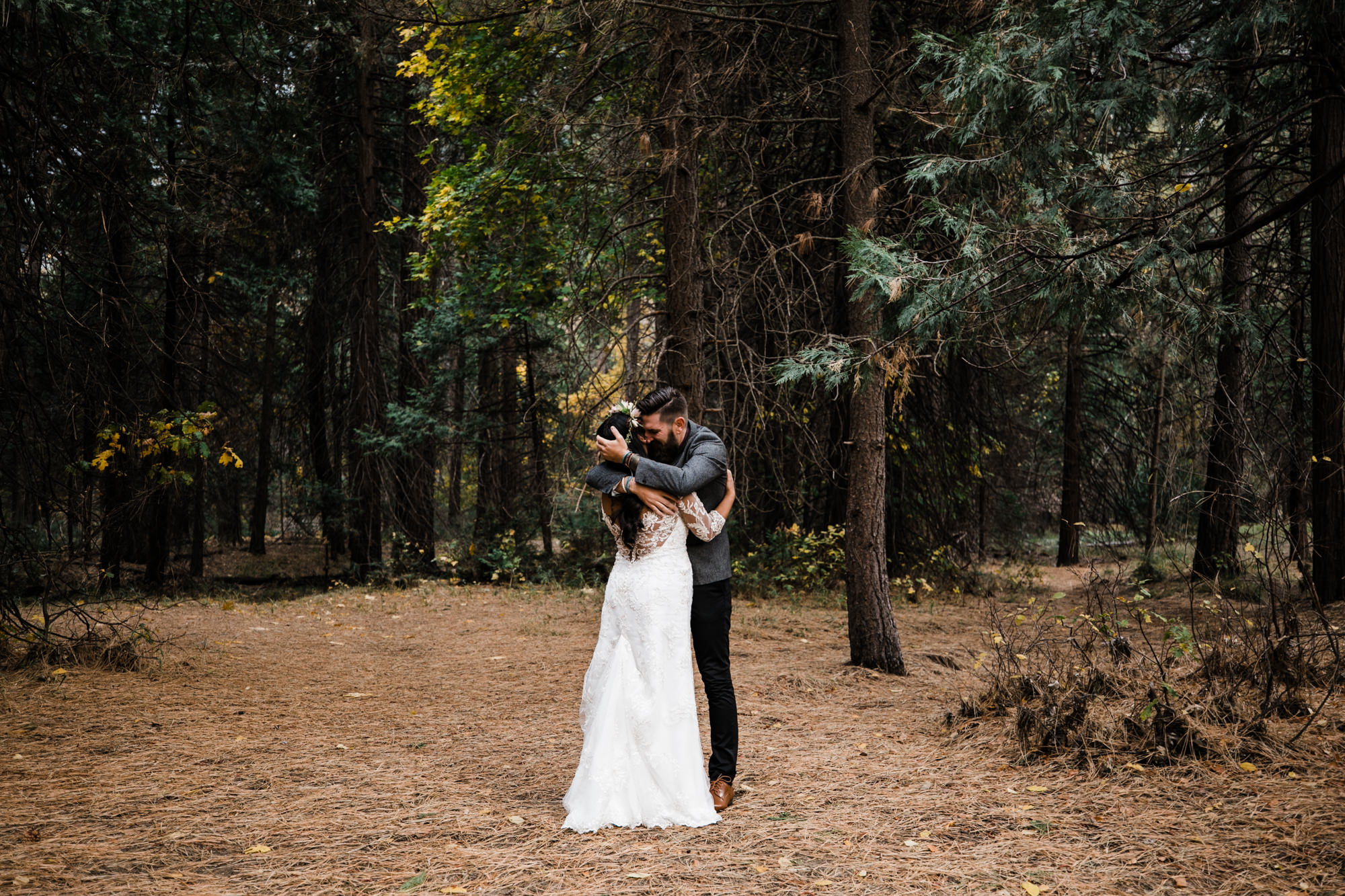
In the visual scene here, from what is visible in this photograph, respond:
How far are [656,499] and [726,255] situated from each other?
16.9ft

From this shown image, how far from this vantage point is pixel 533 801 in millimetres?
4555

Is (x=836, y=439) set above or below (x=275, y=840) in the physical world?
above

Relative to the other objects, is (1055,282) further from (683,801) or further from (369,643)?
(369,643)

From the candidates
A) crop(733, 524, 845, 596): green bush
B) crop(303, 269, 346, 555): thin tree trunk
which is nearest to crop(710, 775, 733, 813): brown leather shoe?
crop(733, 524, 845, 596): green bush

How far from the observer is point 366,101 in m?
15.3

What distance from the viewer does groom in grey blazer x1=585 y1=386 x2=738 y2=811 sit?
14.2ft

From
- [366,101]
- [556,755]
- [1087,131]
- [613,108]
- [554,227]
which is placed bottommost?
[556,755]

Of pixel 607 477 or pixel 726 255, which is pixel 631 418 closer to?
pixel 607 477

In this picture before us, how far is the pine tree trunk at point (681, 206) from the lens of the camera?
7.17 m

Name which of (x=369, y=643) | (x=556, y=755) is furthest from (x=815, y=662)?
(x=369, y=643)

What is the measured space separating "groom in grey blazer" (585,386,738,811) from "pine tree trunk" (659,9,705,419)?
270cm

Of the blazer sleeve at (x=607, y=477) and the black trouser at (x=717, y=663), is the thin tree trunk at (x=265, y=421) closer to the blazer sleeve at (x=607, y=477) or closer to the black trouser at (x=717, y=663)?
the blazer sleeve at (x=607, y=477)

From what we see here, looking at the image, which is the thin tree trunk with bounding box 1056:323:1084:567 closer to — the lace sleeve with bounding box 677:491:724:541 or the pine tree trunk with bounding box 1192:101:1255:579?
the pine tree trunk with bounding box 1192:101:1255:579

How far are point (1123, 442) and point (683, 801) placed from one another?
14677 mm
